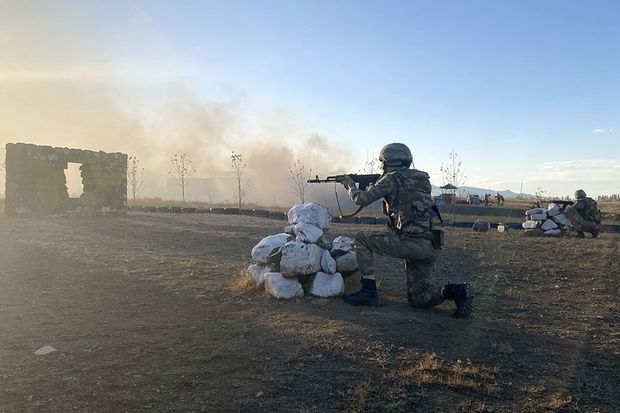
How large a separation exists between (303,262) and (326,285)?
389mm

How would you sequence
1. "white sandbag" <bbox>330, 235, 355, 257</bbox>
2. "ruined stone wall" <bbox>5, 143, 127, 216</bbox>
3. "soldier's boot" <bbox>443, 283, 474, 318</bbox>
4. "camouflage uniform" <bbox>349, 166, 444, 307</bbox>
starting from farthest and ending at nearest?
"ruined stone wall" <bbox>5, 143, 127, 216</bbox> < "white sandbag" <bbox>330, 235, 355, 257</bbox> < "camouflage uniform" <bbox>349, 166, 444, 307</bbox> < "soldier's boot" <bbox>443, 283, 474, 318</bbox>

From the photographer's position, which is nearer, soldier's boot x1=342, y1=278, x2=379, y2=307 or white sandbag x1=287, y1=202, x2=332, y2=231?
soldier's boot x1=342, y1=278, x2=379, y2=307

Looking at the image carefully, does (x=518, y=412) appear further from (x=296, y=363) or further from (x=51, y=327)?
(x=51, y=327)

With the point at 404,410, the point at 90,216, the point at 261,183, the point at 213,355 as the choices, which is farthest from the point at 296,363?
the point at 261,183

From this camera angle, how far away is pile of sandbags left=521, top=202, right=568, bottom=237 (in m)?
14.3

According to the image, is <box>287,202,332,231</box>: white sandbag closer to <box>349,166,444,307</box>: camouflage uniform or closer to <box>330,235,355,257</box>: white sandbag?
<box>330,235,355,257</box>: white sandbag

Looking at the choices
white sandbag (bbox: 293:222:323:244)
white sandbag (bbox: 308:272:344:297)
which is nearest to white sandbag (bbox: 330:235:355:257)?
white sandbag (bbox: 293:222:323:244)

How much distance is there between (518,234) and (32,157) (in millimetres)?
15405

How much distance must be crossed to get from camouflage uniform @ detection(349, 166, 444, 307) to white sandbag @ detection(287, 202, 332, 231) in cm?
109

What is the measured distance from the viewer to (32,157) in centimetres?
1591

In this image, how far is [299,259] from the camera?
5473mm

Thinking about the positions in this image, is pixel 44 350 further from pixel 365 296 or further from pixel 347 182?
pixel 347 182

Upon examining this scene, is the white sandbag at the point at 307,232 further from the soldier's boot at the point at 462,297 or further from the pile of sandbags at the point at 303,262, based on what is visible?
the soldier's boot at the point at 462,297

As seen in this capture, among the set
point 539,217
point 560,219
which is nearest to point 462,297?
point 539,217
